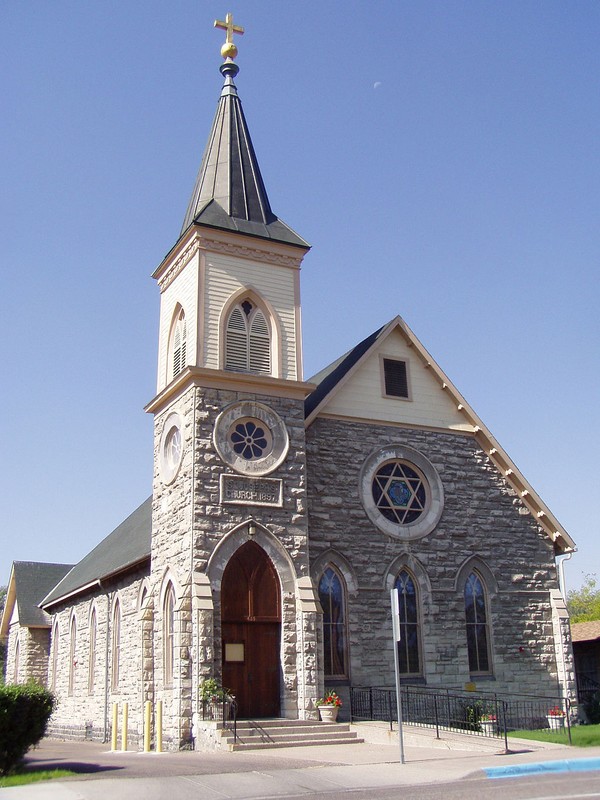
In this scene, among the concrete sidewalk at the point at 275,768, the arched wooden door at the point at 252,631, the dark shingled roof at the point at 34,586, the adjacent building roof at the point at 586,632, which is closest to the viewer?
the concrete sidewalk at the point at 275,768

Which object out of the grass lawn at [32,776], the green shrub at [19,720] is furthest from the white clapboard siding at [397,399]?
the grass lawn at [32,776]

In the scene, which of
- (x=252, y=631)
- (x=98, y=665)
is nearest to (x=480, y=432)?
(x=252, y=631)

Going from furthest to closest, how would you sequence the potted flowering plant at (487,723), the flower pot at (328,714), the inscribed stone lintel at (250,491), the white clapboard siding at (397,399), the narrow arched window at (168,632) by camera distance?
the white clapboard siding at (397,399)
the inscribed stone lintel at (250,491)
the narrow arched window at (168,632)
the potted flowering plant at (487,723)
the flower pot at (328,714)

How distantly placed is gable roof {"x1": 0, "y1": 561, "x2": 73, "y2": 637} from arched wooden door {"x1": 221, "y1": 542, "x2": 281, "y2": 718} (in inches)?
679

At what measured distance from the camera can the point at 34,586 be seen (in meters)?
36.1

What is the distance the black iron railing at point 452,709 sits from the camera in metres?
19.5

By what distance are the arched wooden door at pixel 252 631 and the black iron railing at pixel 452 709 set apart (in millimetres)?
2252

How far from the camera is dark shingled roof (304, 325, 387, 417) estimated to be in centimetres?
2206

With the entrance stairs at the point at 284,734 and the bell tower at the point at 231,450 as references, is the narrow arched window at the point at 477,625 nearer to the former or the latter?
the bell tower at the point at 231,450

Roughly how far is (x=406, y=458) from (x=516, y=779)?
36.0ft

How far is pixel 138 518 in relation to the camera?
3086 cm

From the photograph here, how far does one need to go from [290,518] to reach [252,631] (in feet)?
8.28

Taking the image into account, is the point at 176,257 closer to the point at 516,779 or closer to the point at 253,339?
the point at 253,339

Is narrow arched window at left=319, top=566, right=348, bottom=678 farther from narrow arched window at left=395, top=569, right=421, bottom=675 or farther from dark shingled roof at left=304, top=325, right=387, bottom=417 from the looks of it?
dark shingled roof at left=304, top=325, right=387, bottom=417
